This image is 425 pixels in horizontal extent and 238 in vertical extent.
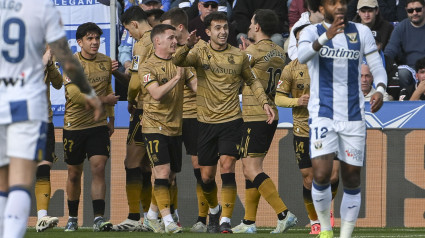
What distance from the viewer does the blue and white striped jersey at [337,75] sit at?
9.46 metres

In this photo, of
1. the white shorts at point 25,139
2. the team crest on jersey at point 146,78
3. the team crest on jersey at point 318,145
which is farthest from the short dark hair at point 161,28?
the white shorts at point 25,139

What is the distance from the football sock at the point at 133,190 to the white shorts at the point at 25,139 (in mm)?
6195

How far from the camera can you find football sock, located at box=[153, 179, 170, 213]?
11.8m

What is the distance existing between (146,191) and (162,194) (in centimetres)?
168

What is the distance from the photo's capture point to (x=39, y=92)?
23.0 feet

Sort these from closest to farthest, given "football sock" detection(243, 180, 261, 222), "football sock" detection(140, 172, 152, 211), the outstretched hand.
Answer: the outstretched hand < "football sock" detection(243, 180, 261, 222) < "football sock" detection(140, 172, 152, 211)

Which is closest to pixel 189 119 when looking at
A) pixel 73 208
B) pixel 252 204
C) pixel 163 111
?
pixel 163 111

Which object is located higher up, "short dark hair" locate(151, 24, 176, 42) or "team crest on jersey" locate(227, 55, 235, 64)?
"short dark hair" locate(151, 24, 176, 42)

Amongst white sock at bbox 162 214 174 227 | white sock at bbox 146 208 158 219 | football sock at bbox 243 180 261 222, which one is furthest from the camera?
white sock at bbox 146 208 158 219

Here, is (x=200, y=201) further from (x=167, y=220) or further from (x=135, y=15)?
(x=135, y=15)

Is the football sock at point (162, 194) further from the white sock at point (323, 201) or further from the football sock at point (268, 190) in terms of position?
the white sock at point (323, 201)

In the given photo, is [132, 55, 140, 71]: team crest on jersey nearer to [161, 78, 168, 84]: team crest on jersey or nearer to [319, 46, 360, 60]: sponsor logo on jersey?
[161, 78, 168, 84]: team crest on jersey

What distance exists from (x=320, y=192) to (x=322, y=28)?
156 centimetres

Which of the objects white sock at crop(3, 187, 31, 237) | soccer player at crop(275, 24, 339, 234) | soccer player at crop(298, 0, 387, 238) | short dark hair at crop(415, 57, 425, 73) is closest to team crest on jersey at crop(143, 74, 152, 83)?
soccer player at crop(275, 24, 339, 234)
